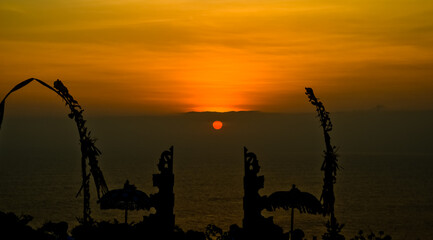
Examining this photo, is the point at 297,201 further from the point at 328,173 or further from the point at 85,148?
the point at 85,148

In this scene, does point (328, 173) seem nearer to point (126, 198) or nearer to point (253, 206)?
point (253, 206)

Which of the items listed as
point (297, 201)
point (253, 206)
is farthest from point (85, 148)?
point (297, 201)

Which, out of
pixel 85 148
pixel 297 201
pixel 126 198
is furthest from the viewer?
pixel 126 198

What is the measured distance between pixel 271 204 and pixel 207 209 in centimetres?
11903

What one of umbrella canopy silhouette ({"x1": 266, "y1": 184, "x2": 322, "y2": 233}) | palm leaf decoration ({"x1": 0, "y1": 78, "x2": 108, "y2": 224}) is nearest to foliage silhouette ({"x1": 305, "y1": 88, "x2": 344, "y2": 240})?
umbrella canopy silhouette ({"x1": 266, "y1": 184, "x2": 322, "y2": 233})

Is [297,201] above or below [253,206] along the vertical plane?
above

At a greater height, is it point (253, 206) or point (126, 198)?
point (126, 198)

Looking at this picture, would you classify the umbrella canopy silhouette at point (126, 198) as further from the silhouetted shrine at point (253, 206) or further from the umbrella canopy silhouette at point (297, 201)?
the silhouetted shrine at point (253, 206)

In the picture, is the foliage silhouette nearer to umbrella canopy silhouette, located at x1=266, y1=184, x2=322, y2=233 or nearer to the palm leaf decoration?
umbrella canopy silhouette, located at x1=266, y1=184, x2=322, y2=233

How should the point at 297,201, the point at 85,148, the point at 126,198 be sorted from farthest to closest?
the point at 126,198
the point at 297,201
the point at 85,148

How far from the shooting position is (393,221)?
125 meters

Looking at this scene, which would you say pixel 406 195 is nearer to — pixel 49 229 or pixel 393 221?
pixel 393 221

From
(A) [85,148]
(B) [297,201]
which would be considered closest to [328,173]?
(B) [297,201]

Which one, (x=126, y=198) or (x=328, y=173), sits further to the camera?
(x=126, y=198)
